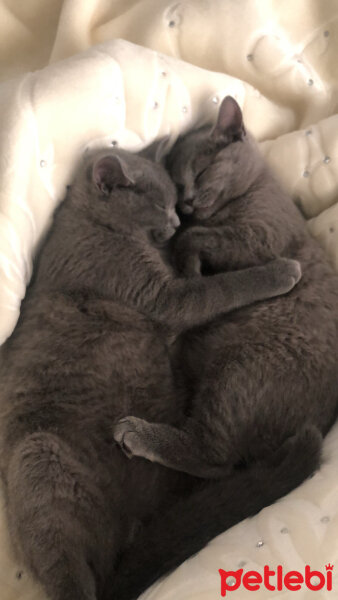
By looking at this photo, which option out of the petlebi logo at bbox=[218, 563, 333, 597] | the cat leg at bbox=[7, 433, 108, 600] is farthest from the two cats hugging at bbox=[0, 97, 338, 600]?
the petlebi logo at bbox=[218, 563, 333, 597]

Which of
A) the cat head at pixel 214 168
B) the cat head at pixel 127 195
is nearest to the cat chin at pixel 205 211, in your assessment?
the cat head at pixel 214 168

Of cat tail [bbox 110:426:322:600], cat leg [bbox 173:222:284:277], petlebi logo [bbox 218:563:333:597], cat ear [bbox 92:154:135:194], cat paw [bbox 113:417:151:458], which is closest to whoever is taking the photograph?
petlebi logo [bbox 218:563:333:597]

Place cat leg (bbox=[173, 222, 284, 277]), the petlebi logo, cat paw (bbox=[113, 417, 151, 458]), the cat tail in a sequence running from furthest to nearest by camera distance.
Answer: cat leg (bbox=[173, 222, 284, 277]) < cat paw (bbox=[113, 417, 151, 458]) < the cat tail < the petlebi logo

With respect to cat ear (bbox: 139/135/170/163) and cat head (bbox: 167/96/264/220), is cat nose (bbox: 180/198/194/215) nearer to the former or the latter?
cat head (bbox: 167/96/264/220)

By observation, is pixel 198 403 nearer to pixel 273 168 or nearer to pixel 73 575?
pixel 73 575

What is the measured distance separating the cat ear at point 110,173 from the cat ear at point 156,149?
0.16 m

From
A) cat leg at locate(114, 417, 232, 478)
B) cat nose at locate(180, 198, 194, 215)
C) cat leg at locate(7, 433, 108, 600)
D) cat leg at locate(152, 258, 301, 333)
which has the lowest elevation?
cat leg at locate(7, 433, 108, 600)

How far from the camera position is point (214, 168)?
1458mm

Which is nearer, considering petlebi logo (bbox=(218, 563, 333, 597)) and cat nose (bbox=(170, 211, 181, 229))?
petlebi logo (bbox=(218, 563, 333, 597))

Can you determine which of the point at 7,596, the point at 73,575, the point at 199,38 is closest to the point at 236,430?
the point at 73,575

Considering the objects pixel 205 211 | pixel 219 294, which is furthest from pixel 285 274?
pixel 205 211

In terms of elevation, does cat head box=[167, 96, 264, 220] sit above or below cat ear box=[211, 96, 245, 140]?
below

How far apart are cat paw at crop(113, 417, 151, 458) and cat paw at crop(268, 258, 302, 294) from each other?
0.44 meters

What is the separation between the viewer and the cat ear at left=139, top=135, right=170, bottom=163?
4.90ft
